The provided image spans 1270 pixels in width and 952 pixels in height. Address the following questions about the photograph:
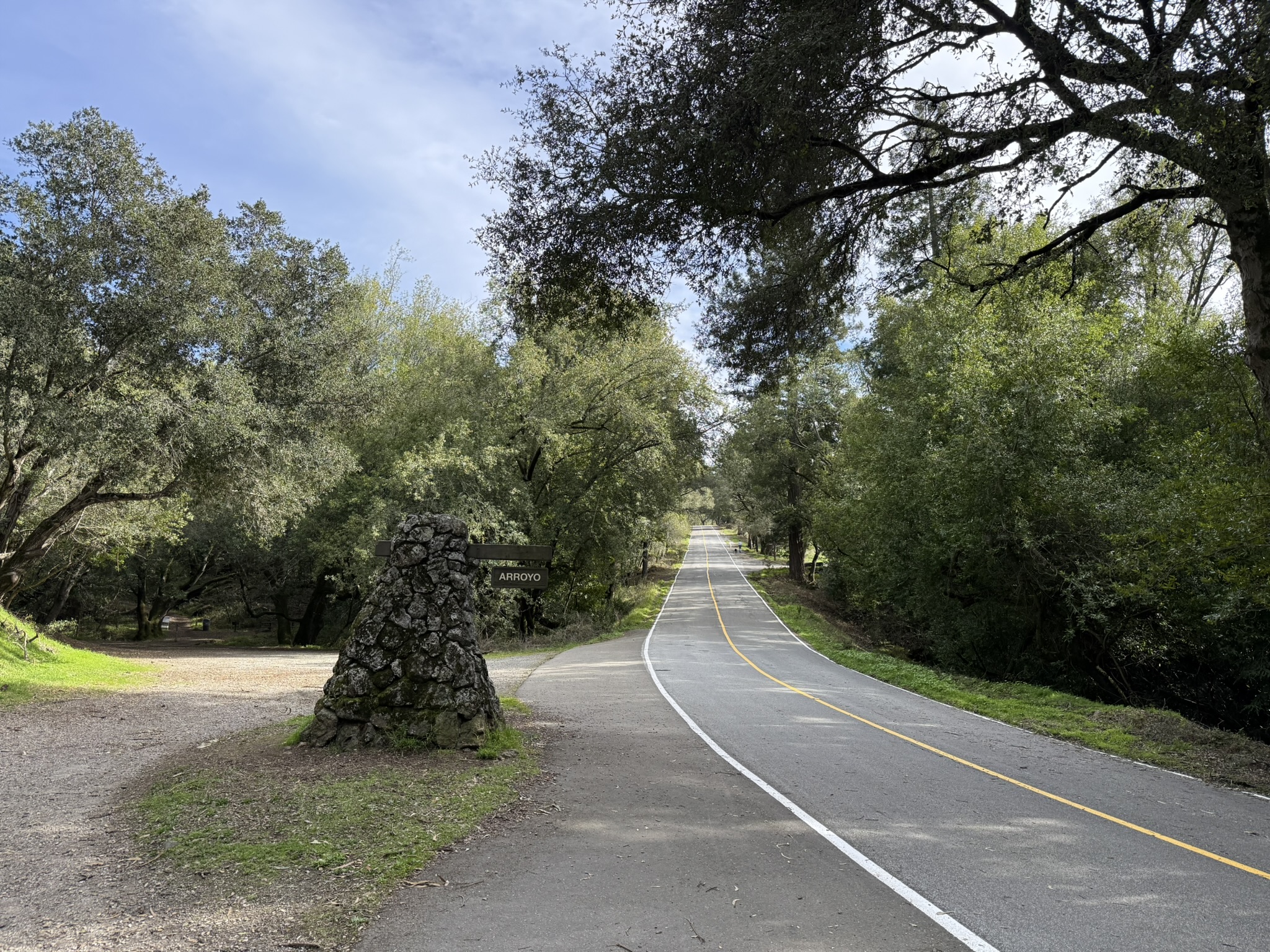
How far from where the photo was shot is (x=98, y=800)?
672cm

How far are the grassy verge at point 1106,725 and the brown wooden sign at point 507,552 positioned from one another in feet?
25.5

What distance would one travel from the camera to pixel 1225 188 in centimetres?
696

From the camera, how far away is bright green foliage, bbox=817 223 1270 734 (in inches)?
437

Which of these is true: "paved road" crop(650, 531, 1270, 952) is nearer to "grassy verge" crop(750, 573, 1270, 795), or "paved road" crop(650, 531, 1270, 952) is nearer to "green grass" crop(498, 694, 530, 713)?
"grassy verge" crop(750, 573, 1270, 795)

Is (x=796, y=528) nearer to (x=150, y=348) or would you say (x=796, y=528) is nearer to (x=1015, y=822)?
(x=150, y=348)

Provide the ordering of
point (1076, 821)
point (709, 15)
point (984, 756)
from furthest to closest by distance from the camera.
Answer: point (984, 756), point (709, 15), point (1076, 821)

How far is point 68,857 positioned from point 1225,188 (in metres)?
11.0

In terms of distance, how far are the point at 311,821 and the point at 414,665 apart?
251 cm

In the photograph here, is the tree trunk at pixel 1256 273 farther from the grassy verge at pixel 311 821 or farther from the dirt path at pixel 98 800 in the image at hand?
the dirt path at pixel 98 800

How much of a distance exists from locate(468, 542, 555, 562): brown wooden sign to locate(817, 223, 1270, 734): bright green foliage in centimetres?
661

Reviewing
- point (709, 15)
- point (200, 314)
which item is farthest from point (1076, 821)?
point (200, 314)

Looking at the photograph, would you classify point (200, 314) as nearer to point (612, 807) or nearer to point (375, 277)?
point (612, 807)

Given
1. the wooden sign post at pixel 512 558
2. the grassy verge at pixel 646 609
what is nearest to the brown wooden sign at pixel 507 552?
the wooden sign post at pixel 512 558

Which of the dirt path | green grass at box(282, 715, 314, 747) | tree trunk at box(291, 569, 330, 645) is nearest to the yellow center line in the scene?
the dirt path
